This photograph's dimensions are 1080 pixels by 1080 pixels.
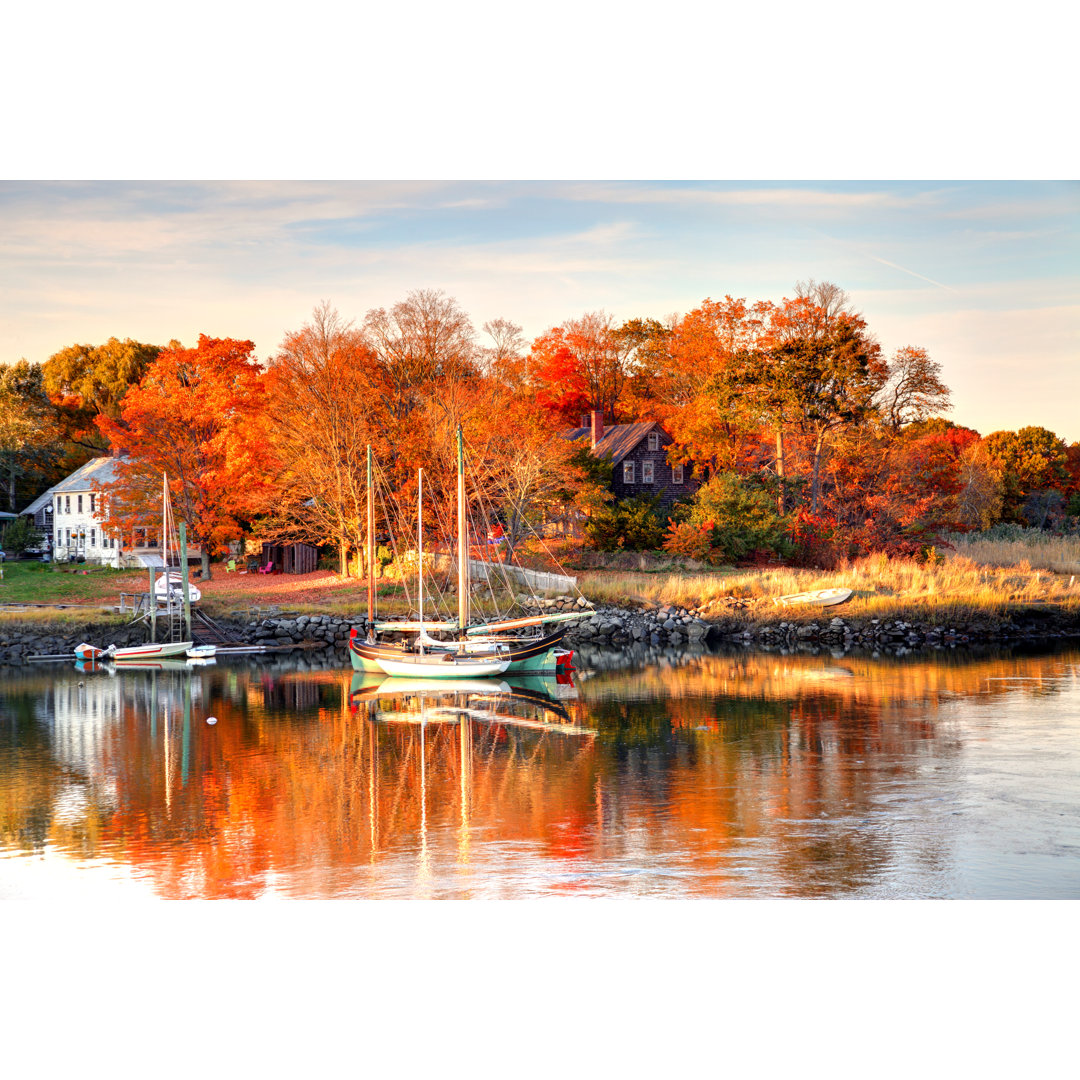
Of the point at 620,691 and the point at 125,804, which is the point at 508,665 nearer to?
the point at 620,691

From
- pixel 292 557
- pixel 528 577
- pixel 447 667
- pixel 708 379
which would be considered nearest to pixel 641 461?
pixel 708 379

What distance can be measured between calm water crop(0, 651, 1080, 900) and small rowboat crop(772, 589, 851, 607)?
24.4 feet

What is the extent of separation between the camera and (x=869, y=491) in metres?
28.8

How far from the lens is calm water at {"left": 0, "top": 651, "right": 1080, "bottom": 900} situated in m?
6.48

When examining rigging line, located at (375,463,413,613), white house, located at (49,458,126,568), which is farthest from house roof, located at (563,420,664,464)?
white house, located at (49,458,126,568)

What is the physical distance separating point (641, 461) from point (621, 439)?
93 centimetres

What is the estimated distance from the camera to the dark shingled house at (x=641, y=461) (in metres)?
33.2

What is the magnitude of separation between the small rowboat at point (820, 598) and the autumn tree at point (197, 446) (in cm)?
1264

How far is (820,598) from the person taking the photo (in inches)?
921

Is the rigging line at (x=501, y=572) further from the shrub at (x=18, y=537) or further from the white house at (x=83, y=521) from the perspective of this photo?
the shrub at (x=18, y=537)

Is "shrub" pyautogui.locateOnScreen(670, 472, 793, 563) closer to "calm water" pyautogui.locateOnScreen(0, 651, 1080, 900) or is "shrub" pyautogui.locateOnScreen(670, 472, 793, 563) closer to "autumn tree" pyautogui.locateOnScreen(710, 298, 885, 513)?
"autumn tree" pyautogui.locateOnScreen(710, 298, 885, 513)

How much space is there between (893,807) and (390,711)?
7.20m

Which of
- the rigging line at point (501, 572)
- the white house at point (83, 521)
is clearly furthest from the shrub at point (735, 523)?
the white house at point (83, 521)
